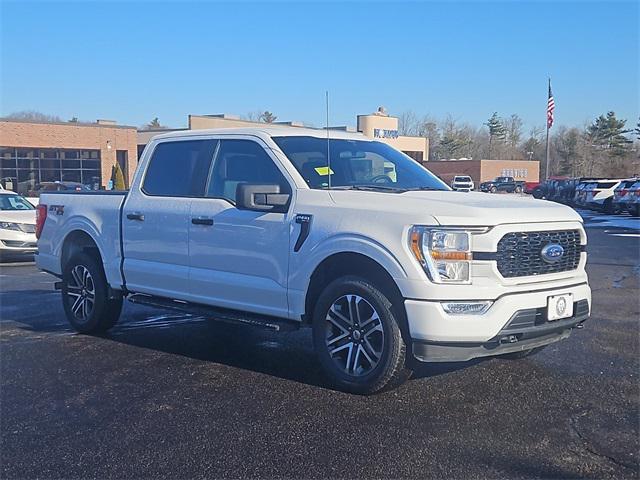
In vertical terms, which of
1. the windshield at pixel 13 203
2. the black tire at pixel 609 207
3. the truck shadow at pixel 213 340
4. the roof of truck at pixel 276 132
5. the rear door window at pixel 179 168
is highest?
the roof of truck at pixel 276 132

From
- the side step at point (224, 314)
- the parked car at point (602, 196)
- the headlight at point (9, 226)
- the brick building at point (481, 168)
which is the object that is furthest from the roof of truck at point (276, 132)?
the brick building at point (481, 168)

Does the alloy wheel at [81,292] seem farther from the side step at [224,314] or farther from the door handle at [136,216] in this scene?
the door handle at [136,216]

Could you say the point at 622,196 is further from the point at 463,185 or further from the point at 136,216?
the point at 136,216

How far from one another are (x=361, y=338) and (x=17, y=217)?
36.2 ft

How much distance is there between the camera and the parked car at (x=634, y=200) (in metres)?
29.7

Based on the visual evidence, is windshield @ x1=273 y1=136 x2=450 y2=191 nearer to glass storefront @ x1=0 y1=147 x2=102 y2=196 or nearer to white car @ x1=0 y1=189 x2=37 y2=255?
white car @ x1=0 y1=189 x2=37 y2=255

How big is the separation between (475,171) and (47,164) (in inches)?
2006

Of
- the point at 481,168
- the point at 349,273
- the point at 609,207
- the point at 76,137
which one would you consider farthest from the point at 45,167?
the point at 481,168

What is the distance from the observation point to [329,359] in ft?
17.3

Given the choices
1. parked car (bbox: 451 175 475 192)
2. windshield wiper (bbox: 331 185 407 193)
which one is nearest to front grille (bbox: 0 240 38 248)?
parked car (bbox: 451 175 475 192)

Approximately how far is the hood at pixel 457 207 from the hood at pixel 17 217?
10.4m

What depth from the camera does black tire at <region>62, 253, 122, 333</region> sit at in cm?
715

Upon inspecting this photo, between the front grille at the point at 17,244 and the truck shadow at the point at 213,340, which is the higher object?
the front grille at the point at 17,244

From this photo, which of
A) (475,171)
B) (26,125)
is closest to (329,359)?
(26,125)
